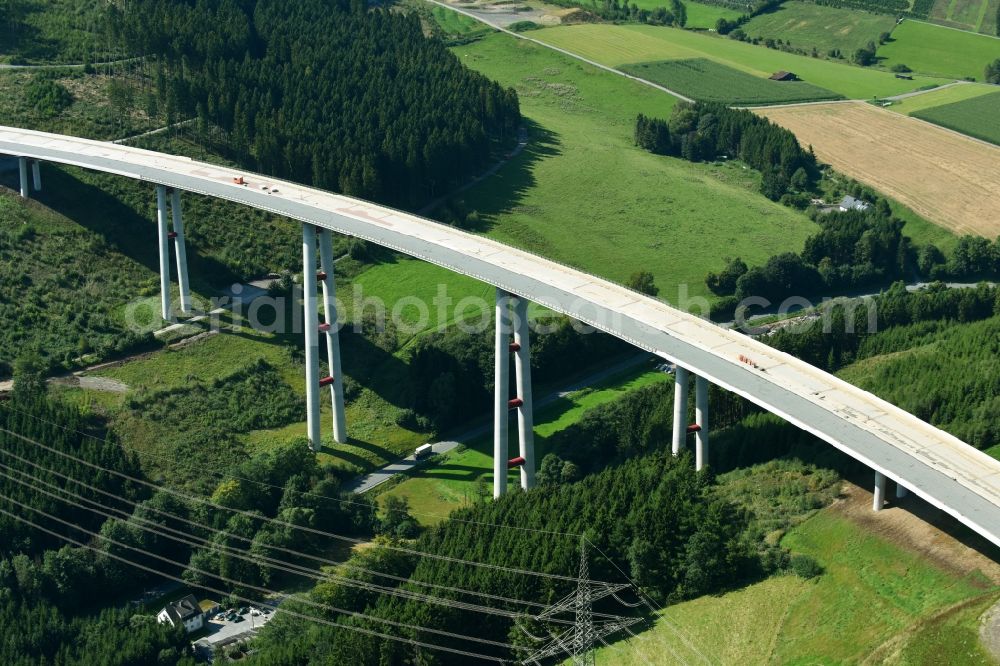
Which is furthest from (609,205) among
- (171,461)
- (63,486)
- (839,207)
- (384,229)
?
(63,486)

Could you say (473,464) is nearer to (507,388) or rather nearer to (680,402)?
(507,388)

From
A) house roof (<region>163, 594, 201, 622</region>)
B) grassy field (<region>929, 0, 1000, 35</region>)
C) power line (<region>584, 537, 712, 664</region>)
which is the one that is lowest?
house roof (<region>163, 594, 201, 622</region>)

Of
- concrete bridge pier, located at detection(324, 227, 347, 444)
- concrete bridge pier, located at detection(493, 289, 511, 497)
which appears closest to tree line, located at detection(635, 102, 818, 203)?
concrete bridge pier, located at detection(324, 227, 347, 444)

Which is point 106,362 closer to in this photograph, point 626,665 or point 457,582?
point 457,582

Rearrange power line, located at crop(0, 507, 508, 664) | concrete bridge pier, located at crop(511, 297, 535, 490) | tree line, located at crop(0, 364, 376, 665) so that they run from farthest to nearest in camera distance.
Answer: concrete bridge pier, located at crop(511, 297, 535, 490) → tree line, located at crop(0, 364, 376, 665) → power line, located at crop(0, 507, 508, 664)

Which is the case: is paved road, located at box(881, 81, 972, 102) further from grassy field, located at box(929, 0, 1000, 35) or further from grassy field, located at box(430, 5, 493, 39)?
grassy field, located at box(430, 5, 493, 39)

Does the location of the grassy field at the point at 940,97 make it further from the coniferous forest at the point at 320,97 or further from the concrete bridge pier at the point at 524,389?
the concrete bridge pier at the point at 524,389
